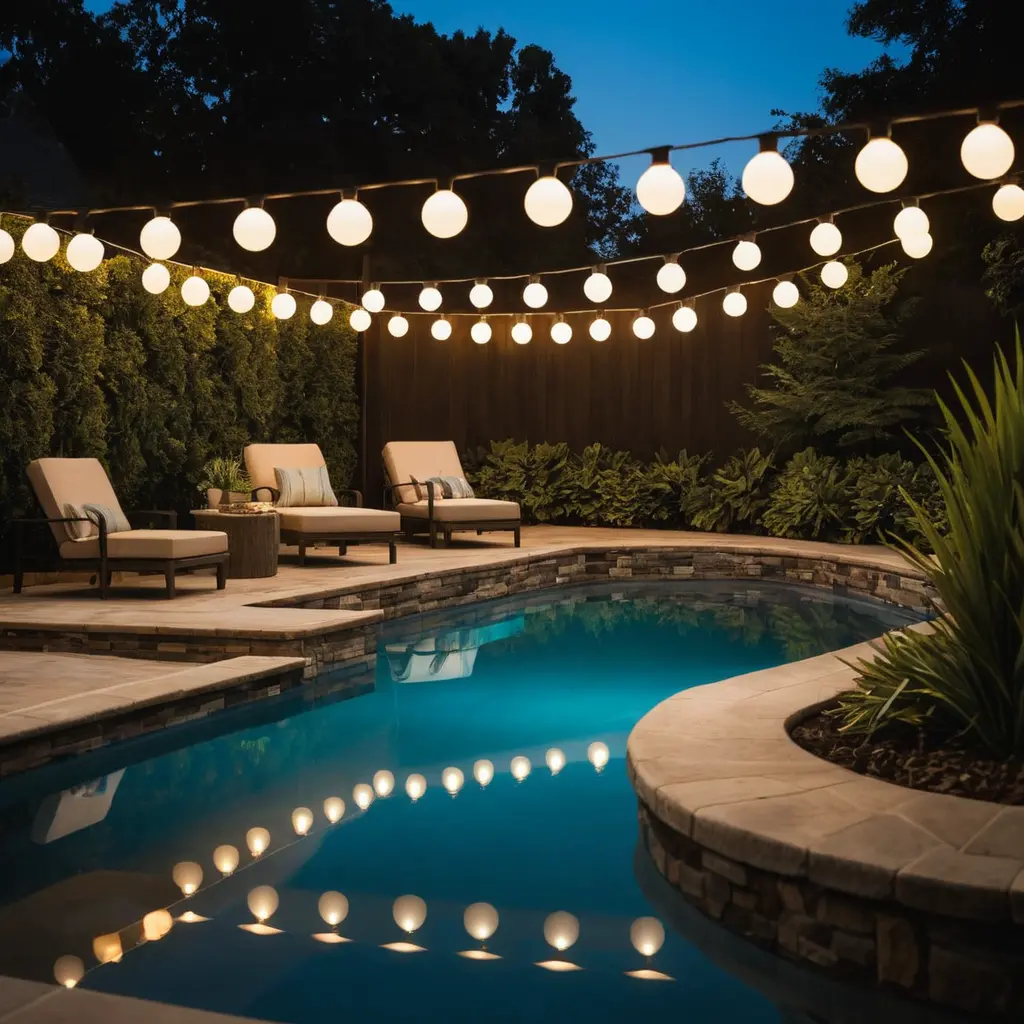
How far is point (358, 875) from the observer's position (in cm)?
354

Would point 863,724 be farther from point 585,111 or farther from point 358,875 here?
point 585,111

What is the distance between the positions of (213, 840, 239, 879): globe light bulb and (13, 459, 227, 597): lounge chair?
13.9ft

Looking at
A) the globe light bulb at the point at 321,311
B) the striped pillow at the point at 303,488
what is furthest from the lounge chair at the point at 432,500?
the globe light bulb at the point at 321,311

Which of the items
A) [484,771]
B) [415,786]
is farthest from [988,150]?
[415,786]

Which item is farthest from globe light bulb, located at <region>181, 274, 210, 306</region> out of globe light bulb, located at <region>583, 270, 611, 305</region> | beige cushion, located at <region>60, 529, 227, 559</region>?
globe light bulb, located at <region>583, 270, 611, 305</region>

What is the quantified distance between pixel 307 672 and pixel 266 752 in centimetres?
119

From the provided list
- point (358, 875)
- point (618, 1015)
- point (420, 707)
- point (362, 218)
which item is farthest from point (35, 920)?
point (362, 218)

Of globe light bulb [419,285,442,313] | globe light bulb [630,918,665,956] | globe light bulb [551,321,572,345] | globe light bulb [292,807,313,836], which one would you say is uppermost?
globe light bulb [419,285,442,313]

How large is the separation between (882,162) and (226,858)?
4089mm

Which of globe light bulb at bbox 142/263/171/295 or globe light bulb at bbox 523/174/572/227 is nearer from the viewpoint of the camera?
globe light bulb at bbox 523/174/572/227

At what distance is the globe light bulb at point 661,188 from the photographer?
555cm

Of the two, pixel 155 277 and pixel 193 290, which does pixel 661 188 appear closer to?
pixel 155 277

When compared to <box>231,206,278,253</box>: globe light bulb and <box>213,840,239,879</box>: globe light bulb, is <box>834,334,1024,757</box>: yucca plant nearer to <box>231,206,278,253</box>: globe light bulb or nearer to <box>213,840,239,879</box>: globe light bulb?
<box>213,840,239,879</box>: globe light bulb

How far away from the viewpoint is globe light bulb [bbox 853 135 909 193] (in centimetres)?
538
